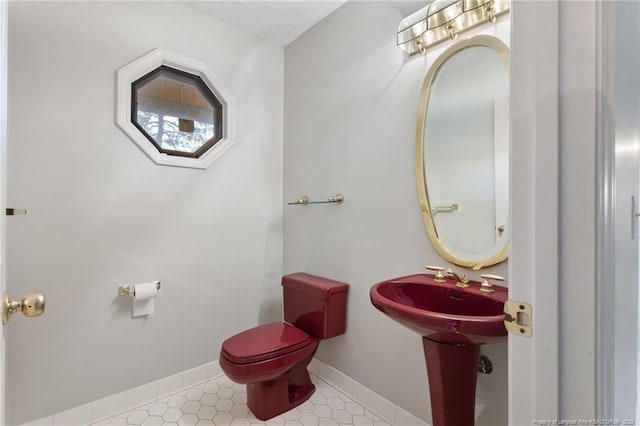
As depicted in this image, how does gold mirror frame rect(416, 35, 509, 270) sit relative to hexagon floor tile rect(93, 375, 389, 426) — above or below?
above

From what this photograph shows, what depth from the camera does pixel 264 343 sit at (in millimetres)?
1605

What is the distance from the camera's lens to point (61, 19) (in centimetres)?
154

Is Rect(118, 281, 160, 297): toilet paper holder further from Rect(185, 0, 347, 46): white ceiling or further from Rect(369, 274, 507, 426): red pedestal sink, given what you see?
Rect(185, 0, 347, 46): white ceiling

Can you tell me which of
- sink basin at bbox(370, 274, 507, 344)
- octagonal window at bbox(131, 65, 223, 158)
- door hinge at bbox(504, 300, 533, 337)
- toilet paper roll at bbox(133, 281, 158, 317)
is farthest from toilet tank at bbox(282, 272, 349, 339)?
door hinge at bbox(504, 300, 533, 337)

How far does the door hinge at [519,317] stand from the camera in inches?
20.7

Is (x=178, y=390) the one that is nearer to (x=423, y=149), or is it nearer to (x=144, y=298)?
(x=144, y=298)

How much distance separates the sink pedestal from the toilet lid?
74cm

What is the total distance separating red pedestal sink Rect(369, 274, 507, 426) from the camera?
973mm

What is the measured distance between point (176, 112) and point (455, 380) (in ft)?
6.82

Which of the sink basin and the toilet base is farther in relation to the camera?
the toilet base

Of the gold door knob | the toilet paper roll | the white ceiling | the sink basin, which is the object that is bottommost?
the toilet paper roll

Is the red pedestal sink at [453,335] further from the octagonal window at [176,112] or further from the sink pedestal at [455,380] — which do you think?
the octagonal window at [176,112]

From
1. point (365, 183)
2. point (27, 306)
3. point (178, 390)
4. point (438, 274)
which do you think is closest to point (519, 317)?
point (438, 274)

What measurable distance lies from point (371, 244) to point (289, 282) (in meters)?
0.63
